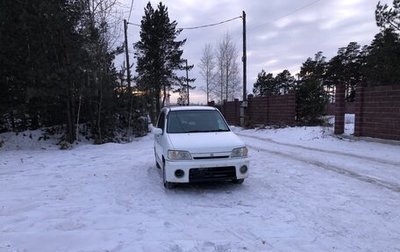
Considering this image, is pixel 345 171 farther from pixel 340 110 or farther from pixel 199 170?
pixel 340 110

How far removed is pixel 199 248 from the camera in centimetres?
476

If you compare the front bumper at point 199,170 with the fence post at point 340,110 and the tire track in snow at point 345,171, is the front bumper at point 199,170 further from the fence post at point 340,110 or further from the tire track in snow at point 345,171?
the fence post at point 340,110

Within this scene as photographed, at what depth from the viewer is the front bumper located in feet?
24.5

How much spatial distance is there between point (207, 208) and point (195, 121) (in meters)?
2.80

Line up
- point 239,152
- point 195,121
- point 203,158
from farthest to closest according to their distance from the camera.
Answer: point 195,121
point 239,152
point 203,158

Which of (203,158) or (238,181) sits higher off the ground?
(203,158)

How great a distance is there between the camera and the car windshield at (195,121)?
8699 mm

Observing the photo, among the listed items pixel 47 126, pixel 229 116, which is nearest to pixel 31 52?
pixel 47 126

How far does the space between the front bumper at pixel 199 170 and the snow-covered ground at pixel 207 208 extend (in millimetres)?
325

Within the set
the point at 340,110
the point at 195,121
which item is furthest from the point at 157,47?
the point at 195,121

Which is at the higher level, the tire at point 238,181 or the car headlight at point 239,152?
the car headlight at point 239,152

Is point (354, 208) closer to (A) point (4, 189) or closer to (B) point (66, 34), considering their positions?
(A) point (4, 189)

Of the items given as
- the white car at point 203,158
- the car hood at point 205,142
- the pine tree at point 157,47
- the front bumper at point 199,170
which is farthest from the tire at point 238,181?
the pine tree at point 157,47

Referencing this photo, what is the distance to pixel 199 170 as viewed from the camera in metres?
7.48
